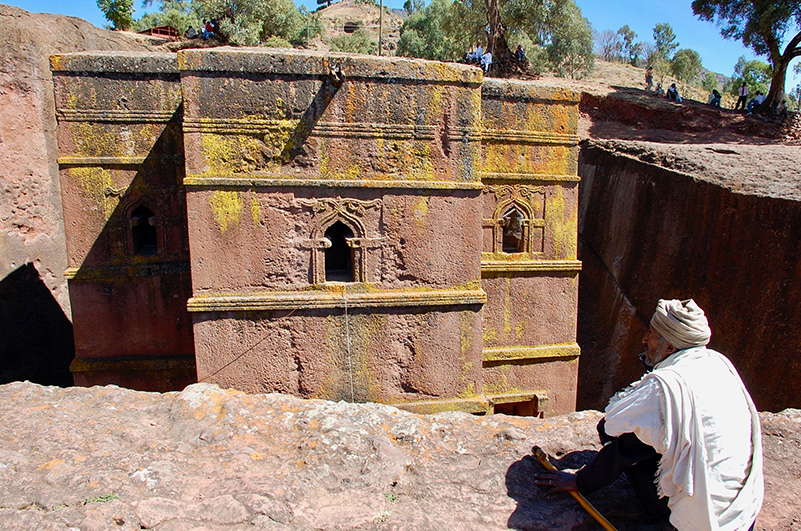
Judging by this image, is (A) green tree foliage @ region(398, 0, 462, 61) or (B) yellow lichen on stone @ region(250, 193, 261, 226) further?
(A) green tree foliage @ region(398, 0, 462, 61)

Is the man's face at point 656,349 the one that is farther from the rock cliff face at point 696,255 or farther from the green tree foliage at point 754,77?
the green tree foliage at point 754,77

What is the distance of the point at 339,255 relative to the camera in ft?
19.9

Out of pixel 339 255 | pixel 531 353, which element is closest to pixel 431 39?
pixel 531 353

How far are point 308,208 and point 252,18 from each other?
66.0ft

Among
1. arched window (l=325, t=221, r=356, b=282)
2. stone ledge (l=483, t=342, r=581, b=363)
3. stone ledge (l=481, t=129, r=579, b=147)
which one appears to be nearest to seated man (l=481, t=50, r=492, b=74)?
stone ledge (l=481, t=129, r=579, b=147)

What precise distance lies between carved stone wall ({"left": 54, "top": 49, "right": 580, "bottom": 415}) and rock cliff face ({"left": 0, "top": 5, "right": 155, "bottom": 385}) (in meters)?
3.29

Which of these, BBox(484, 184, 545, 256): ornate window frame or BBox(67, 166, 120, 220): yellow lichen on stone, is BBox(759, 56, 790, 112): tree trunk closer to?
BBox(484, 184, 545, 256): ornate window frame

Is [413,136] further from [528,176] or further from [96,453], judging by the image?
[96,453]

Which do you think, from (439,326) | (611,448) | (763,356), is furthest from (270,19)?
(611,448)

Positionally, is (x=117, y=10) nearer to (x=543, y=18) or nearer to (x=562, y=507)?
(x=543, y=18)

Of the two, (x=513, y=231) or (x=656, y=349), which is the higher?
(x=513, y=231)

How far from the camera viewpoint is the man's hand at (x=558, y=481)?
2798mm

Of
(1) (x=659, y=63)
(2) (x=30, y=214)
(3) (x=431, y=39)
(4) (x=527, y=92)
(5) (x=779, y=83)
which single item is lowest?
(2) (x=30, y=214)

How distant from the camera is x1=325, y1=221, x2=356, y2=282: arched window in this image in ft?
18.7
